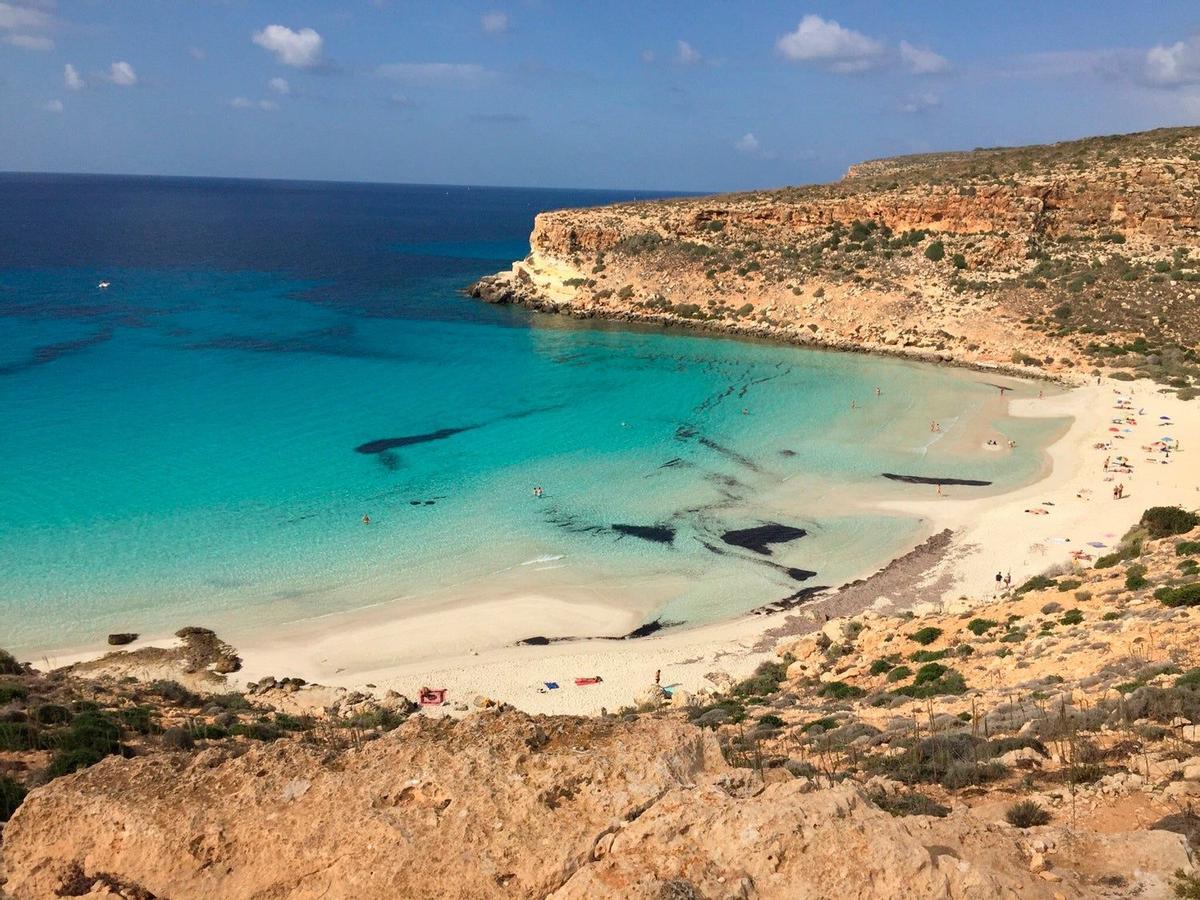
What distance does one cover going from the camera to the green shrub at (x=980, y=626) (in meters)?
17.9

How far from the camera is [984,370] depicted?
50.8 meters

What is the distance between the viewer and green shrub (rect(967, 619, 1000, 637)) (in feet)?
58.9

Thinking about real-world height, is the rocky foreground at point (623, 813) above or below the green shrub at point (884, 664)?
above

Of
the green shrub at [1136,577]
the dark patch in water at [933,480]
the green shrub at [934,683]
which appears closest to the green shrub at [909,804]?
the green shrub at [934,683]

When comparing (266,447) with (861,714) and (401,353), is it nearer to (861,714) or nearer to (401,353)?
(401,353)

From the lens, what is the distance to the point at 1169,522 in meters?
23.1

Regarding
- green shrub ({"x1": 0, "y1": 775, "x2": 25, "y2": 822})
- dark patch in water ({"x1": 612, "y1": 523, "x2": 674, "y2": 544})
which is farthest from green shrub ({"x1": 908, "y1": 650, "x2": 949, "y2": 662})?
green shrub ({"x1": 0, "y1": 775, "x2": 25, "y2": 822})

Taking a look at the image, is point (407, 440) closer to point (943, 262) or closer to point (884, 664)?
point (884, 664)

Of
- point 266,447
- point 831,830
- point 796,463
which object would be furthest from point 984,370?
point 831,830

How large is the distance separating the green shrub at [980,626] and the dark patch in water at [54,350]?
5013 cm

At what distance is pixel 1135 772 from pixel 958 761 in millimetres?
1874

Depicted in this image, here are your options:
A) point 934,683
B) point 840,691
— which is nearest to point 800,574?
point 840,691

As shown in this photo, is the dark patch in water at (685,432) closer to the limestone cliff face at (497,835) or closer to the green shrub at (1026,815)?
the green shrub at (1026,815)

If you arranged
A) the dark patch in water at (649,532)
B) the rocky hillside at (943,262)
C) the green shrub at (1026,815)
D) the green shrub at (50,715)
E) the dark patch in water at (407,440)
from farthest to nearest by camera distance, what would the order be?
the rocky hillside at (943,262)
the dark patch in water at (407,440)
the dark patch in water at (649,532)
the green shrub at (50,715)
the green shrub at (1026,815)
